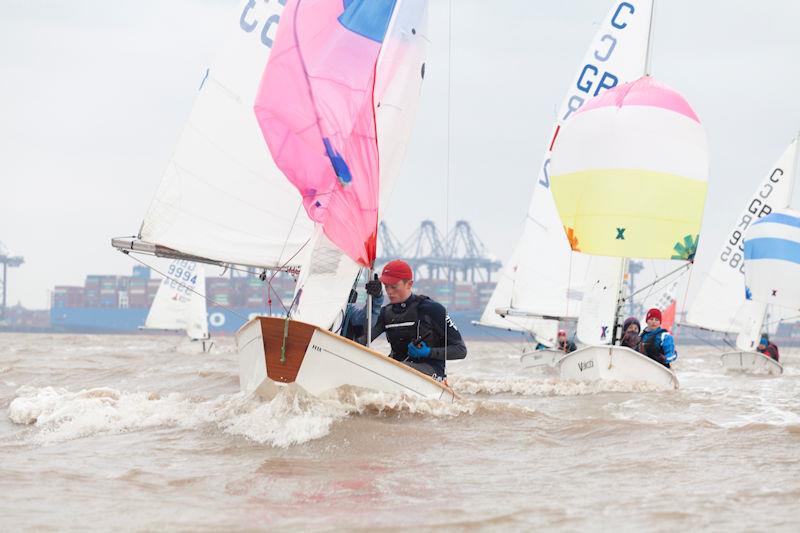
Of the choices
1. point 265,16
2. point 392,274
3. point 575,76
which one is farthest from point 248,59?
point 575,76

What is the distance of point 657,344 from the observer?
9.58m

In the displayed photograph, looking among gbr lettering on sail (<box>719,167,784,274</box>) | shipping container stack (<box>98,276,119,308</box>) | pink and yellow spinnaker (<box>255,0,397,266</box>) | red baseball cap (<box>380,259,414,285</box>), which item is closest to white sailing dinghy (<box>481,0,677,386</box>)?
red baseball cap (<box>380,259,414,285</box>)

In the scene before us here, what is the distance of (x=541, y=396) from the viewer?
9703mm

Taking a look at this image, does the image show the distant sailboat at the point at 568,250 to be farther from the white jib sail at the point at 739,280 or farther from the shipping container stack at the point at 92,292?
the shipping container stack at the point at 92,292

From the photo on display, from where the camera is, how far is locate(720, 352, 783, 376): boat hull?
61.6 ft

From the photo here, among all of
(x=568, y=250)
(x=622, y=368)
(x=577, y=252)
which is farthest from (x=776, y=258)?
(x=622, y=368)

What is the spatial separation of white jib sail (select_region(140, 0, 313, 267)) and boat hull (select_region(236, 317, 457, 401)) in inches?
68.9

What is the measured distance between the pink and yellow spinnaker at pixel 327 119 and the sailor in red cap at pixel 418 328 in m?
0.31

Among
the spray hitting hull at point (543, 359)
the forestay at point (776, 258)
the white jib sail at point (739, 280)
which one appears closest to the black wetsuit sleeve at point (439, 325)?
the spray hitting hull at point (543, 359)

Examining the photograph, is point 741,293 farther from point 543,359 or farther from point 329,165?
point 329,165

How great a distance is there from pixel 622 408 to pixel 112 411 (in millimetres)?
3640

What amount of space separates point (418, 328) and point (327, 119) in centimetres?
137

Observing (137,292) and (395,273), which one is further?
(137,292)

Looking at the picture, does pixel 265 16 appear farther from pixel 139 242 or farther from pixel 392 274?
pixel 392 274
